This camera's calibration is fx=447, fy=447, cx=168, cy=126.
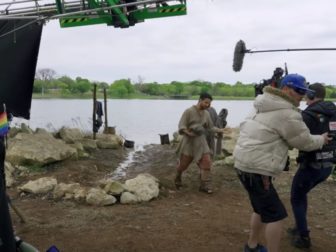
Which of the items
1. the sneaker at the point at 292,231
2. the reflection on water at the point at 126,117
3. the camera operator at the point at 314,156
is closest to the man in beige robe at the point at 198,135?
the sneaker at the point at 292,231

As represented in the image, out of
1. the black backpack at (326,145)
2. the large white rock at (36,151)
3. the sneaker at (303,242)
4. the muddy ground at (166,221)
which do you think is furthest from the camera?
the large white rock at (36,151)

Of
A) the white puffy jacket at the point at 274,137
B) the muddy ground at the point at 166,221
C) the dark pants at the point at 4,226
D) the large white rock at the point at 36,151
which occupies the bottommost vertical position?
the muddy ground at the point at 166,221

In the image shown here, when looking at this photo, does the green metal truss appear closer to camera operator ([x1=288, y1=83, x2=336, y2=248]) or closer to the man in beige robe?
the man in beige robe

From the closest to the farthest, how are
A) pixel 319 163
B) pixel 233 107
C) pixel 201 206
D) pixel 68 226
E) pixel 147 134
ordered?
pixel 319 163, pixel 68 226, pixel 201 206, pixel 147 134, pixel 233 107

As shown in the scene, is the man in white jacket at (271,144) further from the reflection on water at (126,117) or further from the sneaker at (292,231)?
the reflection on water at (126,117)

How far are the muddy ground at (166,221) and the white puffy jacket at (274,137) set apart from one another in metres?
1.51

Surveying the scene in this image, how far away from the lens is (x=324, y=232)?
19.3 feet

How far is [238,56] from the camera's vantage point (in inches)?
278

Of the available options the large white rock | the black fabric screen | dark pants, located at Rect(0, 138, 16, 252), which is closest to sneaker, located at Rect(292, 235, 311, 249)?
dark pants, located at Rect(0, 138, 16, 252)

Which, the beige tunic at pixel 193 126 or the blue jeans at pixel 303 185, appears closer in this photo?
the blue jeans at pixel 303 185

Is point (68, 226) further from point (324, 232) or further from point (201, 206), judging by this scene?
point (324, 232)

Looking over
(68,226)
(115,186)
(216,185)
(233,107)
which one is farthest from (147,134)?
(68,226)

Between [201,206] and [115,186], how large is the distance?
1.41m

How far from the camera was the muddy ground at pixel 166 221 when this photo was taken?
524cm
